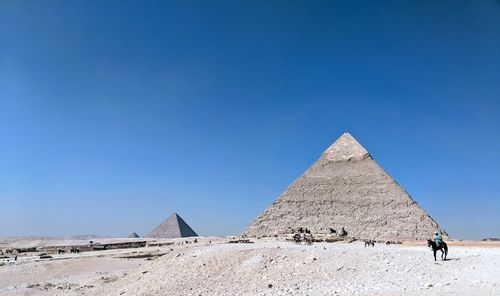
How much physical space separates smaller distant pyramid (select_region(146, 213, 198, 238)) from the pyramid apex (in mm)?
28779

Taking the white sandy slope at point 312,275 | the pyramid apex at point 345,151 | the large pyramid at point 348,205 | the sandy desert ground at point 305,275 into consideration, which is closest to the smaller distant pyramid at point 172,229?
the large pyramid at point 348,205

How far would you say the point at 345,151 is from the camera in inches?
2362

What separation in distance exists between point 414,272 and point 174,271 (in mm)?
7435

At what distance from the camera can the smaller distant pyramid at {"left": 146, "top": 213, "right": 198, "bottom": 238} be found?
7497cm

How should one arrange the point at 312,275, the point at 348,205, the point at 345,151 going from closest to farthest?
the point at 312,275, the point at 348,205, the point at 345,151

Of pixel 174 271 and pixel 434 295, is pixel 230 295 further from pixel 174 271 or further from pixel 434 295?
pixel 434 295

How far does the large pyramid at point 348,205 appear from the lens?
157 ft

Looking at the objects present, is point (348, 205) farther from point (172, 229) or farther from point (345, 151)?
point (172, 229)

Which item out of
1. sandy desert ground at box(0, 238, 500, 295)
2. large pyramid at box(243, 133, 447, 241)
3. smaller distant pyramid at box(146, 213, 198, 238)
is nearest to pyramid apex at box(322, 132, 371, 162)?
large pyramid at box(243, 133, 447, 241)

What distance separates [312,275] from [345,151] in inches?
1918

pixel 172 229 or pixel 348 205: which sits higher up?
pixel 348 205

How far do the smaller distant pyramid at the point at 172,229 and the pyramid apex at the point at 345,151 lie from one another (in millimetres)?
28779

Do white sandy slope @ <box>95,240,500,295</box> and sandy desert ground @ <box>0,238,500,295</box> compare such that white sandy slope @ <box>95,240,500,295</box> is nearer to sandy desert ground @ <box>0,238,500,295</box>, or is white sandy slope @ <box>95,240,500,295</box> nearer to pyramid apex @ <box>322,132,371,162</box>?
sandy desert ground @ <box>0,238,500,295</box>

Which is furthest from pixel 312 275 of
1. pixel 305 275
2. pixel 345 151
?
pixel 345 151
